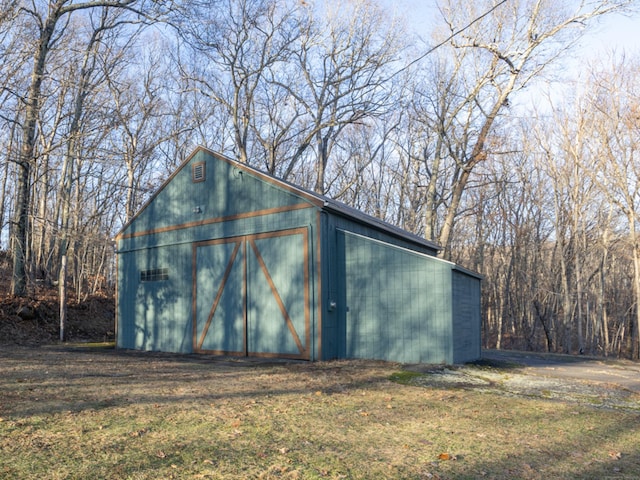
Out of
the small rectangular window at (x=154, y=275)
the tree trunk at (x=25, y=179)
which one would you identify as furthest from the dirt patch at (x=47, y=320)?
the small rectangular window at (x=154, y=275)

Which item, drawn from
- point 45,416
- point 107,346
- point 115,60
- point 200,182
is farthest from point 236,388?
point 115,60

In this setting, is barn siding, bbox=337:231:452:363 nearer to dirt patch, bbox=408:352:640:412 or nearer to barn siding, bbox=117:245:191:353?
dirt patch, bbox=408:352:640:412

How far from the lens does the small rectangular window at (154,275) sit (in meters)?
14.9

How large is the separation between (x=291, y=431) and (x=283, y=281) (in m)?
6.91

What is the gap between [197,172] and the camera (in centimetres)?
1420

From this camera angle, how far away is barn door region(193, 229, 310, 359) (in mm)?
11930

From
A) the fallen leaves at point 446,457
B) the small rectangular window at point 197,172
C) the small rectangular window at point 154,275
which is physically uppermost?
the small rectangular window at point 197,172

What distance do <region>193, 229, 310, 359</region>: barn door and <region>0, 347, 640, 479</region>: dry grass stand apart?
321 cm

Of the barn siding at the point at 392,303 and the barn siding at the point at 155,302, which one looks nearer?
the barn siding at the point at 392,303

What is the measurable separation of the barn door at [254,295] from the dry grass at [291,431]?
3.21 m

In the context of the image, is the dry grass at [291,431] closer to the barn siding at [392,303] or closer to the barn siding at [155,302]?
the barn siding at [392,303]

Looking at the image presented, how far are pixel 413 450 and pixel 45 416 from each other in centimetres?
385

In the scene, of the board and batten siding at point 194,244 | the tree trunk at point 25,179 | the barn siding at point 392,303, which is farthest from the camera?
the tree trunk at point 25,179

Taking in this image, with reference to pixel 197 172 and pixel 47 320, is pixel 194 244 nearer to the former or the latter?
pixel 197 172
